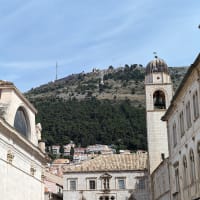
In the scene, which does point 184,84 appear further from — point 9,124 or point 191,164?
point 9,124

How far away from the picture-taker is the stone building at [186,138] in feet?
80.3

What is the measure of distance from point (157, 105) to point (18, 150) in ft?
95.4

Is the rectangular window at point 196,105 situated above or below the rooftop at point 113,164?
below

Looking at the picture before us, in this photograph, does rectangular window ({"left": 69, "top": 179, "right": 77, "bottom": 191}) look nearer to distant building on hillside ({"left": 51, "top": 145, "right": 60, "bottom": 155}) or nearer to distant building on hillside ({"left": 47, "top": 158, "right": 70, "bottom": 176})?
distant building on hillside ({"left": 47, "top": 158, "right": 70, "bottom": 176})

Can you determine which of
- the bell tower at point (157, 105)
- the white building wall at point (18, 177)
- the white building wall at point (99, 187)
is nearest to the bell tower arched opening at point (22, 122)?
the white building wall at point (18, 177)

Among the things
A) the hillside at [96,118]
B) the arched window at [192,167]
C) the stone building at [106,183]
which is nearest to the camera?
the arched window at [192,167]

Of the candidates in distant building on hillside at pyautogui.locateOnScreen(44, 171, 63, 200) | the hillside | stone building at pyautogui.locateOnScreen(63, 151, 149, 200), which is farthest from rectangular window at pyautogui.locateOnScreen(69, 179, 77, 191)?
the hillside

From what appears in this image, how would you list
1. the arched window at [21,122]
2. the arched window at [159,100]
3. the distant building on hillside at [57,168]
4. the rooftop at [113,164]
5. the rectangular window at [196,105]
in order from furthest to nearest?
the distant building on hillside at [57,168]
the rooftop at [113,164]
the arched window at [159,100]
the arched window at [21,122]
the rectangular window at [196,105]

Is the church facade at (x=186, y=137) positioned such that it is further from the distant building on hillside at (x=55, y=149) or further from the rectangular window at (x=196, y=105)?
the distant building on hillside at (x=55, y=149)

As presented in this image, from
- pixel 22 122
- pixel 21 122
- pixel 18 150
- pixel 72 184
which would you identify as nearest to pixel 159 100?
pixel 72 184

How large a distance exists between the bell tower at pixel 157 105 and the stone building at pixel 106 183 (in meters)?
8.57

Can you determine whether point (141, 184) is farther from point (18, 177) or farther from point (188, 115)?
point (188, 115)

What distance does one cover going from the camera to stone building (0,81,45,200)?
27562 millimetres

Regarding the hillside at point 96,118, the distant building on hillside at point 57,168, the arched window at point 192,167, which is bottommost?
the arched window at point 192,167
